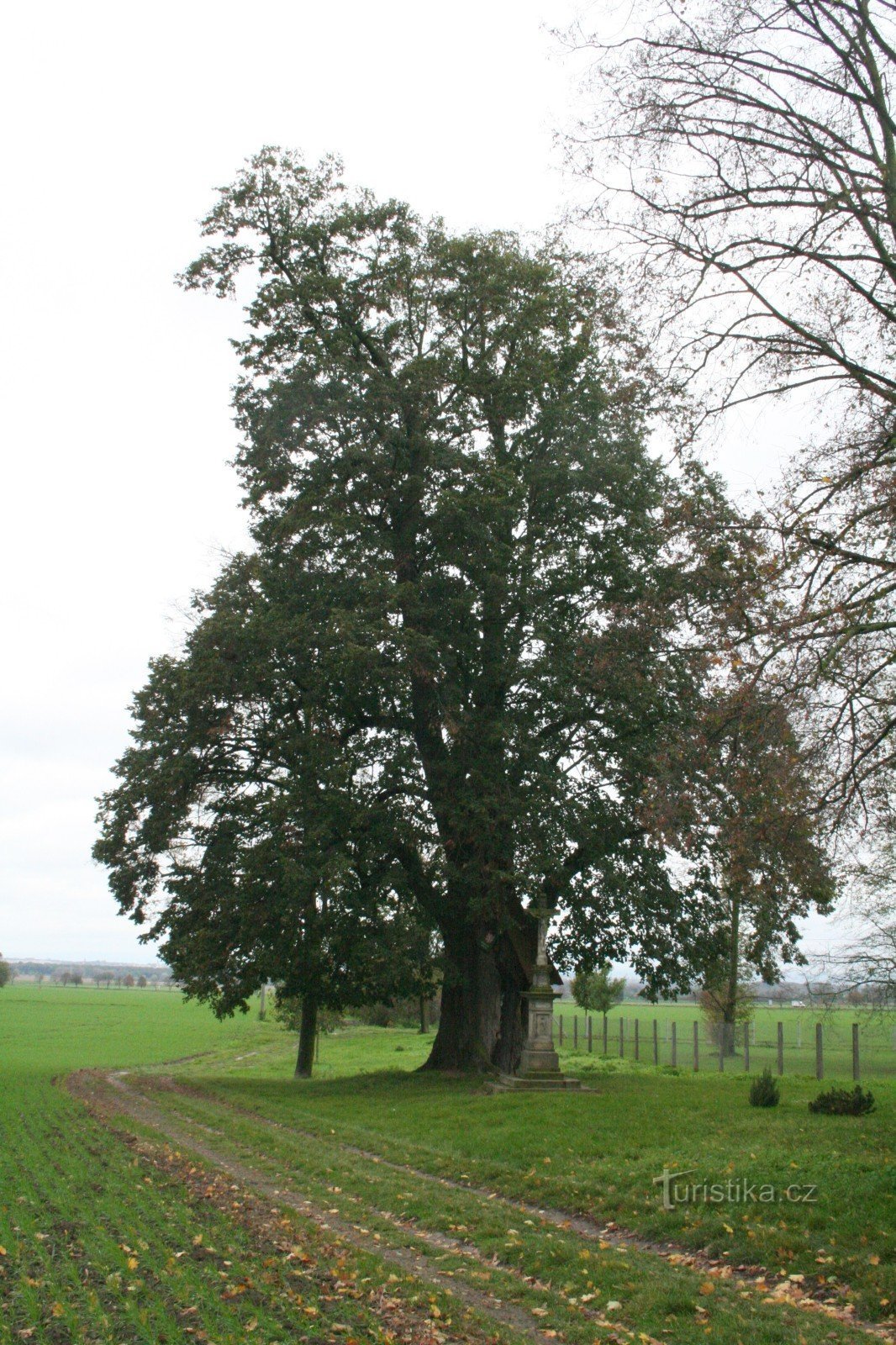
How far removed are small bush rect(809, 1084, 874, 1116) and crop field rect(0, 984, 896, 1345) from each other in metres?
0.30

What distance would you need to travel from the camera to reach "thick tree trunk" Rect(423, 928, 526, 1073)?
21812 mm

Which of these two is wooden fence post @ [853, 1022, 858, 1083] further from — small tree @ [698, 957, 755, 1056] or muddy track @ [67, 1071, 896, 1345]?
muddy track @ [67, 1071, 896, 1345]

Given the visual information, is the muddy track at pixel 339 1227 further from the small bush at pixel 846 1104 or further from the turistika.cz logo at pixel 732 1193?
the small bush at pixel 846 1104

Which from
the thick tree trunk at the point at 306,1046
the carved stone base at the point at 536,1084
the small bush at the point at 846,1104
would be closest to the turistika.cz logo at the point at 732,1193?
the small bush at the point at 846,1104

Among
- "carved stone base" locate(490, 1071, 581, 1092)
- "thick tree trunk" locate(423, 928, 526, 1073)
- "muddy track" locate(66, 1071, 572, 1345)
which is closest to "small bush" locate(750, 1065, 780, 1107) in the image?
"carved stone base" locate(490, 1071, 581, 1092)

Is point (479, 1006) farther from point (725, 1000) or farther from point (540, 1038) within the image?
point (725, 1000)

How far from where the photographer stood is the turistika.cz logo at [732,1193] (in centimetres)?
895

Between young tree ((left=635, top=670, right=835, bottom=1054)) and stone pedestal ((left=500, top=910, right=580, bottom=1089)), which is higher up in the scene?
young tree ((left=635, top=670, right=835, bottom=1054))

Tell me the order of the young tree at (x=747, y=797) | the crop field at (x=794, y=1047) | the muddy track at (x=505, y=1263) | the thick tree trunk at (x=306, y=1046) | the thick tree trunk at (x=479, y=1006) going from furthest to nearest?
the thick tree trunk at (x=306, y=1046), the crop field at (x=794, y=1047), the thick tree trunk at (x=479, y=1006), the young tree at (x=747, y=797), the muddy track at (x=505, y=1263)

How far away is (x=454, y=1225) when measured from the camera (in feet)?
30.2

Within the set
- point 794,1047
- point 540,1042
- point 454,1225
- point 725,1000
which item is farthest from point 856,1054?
point 454,1225

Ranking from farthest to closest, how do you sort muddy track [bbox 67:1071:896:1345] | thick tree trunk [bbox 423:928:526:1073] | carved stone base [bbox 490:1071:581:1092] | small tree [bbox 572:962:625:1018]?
small tree [bbox 572:962:625:1018]
thick tree trunk [bbox 423:928:526:1073]
carved stone base [bbox 490:1071:581:1092]
muddy track [bbox 67:1071:896:1345]

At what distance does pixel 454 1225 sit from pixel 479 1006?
1347 centimetres

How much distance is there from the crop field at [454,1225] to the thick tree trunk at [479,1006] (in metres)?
4.81
